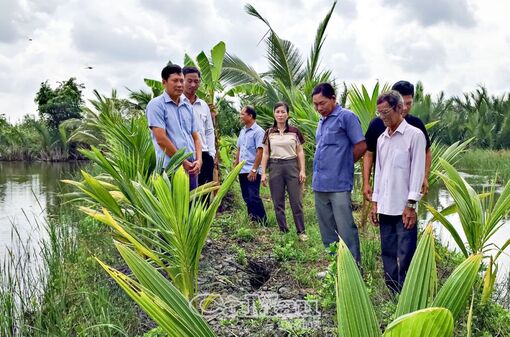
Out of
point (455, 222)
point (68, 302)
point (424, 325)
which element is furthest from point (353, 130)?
point (455, 222)

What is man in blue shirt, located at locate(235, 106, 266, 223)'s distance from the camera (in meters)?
5.69

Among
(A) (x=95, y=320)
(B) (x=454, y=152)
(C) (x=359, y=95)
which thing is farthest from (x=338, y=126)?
(A) (x=95, y=320)

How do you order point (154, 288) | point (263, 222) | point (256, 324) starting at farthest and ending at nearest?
1. point (263, 222)
2. point (256, 324)
3. point (154, 288)

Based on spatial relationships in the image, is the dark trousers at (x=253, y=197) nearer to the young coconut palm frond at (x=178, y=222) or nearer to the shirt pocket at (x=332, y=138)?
the shirt pocket at (x=332, y=138)

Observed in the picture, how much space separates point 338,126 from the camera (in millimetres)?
3766

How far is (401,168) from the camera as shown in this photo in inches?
122

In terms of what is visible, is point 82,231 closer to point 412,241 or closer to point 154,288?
point 412,241

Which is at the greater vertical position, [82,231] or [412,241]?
[412,241]

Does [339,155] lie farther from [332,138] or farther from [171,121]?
[171,121]

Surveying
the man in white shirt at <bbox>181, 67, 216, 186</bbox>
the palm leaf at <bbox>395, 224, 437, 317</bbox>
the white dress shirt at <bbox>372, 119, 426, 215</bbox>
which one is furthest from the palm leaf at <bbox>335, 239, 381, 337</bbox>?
the man in white shirt at <bbox>181, 67, 216, 186</bbox>

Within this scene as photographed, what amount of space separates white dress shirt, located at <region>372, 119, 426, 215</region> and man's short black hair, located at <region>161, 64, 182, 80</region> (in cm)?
160

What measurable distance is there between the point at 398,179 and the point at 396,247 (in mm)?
480

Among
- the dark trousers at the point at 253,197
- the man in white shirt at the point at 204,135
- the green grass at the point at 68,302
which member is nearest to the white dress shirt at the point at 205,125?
the man in white shirt at the point at 204,135

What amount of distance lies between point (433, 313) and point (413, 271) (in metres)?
0.27
